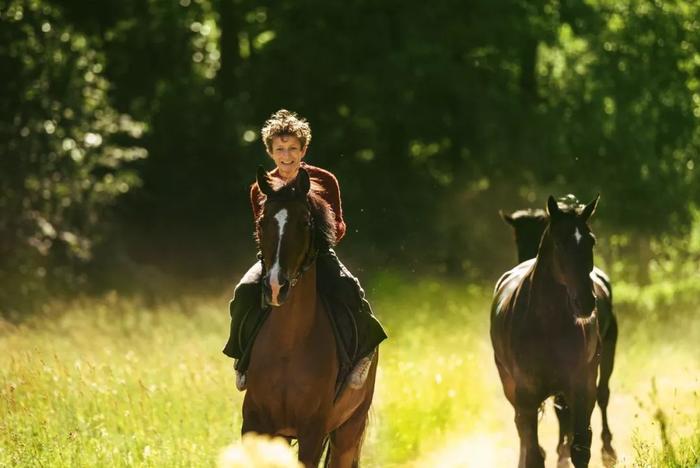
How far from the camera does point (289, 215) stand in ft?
23.4

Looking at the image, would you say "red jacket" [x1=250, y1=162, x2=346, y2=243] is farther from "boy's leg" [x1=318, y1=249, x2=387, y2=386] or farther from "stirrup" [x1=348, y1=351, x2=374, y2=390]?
"stirrup" [x1=348, y1=351, x2=374, y2=390]

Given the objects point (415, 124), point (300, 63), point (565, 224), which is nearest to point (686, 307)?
point (415, 124)

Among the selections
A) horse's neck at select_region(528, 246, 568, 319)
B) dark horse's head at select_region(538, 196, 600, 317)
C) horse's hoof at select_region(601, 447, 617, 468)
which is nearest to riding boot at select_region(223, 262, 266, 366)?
dark horse's head at select_region(538, 196, 600, 317)

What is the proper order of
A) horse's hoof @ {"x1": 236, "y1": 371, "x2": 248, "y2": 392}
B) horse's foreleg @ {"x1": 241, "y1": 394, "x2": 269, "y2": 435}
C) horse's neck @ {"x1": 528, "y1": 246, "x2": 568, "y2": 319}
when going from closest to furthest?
1. horse's foreleg @ {"x1": 241, "y1": 394, "x2": 269, "y2": 435}
2. horse's hoof @ {"x1": 236, "y1": 371, "x2": 248, "y2": 392}
3. horse's neck @ {"x1": 528, "y1": 246, "x2": 568, "y2": 319}

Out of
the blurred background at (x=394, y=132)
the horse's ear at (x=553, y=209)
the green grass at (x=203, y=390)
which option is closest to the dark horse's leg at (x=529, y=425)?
the green grass at (x=203, y=390)

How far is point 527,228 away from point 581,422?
3225 millimetres

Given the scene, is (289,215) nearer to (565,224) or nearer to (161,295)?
(565,224)

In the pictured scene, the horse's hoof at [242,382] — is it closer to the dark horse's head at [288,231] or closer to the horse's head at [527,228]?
the dark horse's head at [288,231]

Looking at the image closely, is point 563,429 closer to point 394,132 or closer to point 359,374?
point 359,374

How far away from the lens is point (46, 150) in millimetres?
23297

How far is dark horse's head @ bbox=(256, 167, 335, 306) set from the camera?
697 centimetres

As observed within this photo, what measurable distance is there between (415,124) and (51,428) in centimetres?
1723

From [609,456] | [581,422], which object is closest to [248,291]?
[581,422]

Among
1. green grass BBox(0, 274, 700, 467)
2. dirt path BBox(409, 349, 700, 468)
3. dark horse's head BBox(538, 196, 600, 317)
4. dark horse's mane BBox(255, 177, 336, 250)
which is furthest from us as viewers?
dirt path BBox(409, 349, 700, 468)
